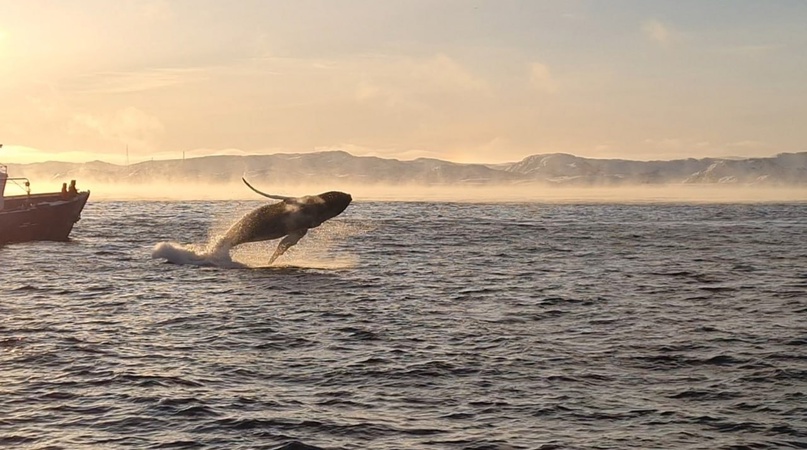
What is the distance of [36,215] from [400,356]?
41.6 m

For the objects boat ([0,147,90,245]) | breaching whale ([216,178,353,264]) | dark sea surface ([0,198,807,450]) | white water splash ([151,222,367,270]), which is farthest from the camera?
boat ([0,147,90,245])

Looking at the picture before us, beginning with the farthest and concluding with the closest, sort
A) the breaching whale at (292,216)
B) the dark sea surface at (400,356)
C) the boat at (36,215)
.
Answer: the boat at (36,215) → the breaching whale at (292,216) → the dark sea surface at (400,356)

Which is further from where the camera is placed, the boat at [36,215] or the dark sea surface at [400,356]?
the boat at [36,215]

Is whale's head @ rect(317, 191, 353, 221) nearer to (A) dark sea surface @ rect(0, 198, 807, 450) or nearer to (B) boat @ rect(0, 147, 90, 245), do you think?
Answer: (A) dark sea surface @ rect(0, 198, 807, 450)

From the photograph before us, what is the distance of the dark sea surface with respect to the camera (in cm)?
1541

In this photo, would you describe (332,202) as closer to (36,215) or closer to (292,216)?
(292,216)

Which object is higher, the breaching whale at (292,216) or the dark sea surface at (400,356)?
the breaching whale at (292,216)

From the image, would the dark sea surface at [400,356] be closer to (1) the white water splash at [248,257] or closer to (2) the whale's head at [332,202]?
(1) the white water splash at [248,257]

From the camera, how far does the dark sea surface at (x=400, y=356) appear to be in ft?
50.5

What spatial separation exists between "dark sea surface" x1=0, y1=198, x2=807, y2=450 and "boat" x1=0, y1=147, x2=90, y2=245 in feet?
40.9

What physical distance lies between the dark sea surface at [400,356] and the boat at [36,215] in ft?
40.9

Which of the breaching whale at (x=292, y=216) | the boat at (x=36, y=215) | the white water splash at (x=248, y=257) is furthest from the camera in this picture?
the boat at (x=36, y=215)

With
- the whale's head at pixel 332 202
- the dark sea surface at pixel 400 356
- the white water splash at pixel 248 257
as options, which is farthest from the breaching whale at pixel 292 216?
the white water splash at pixel 248 257

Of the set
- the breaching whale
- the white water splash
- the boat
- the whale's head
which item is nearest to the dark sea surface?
the white water splash
